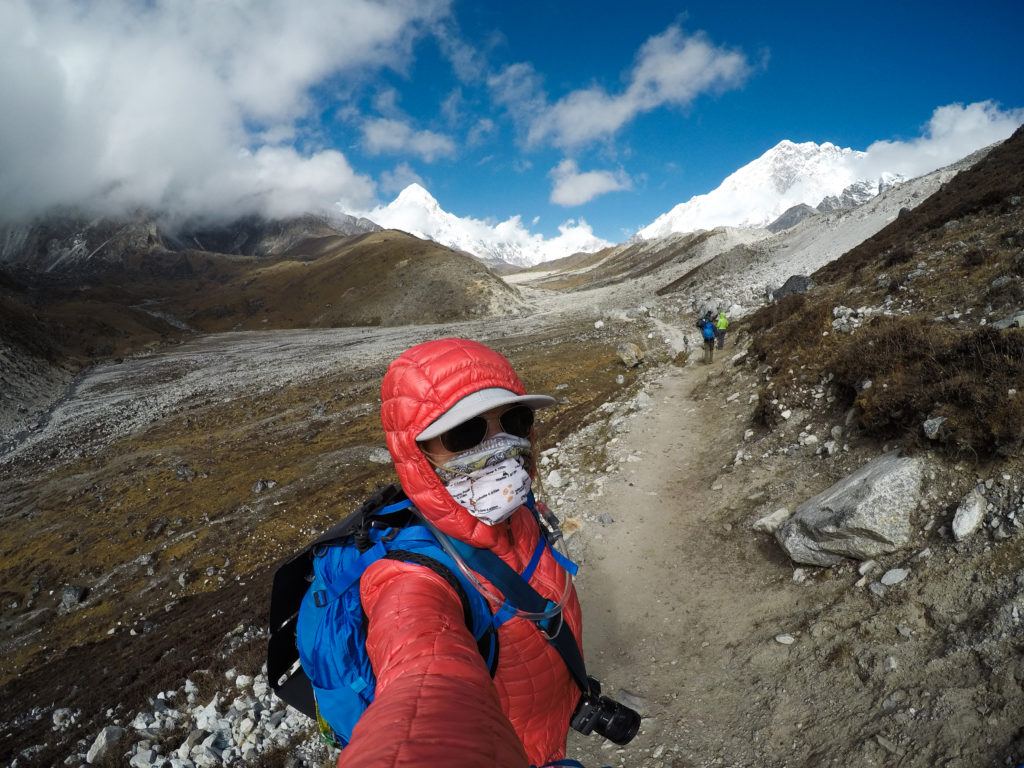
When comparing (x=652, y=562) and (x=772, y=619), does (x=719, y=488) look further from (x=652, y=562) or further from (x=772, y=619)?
(x=772, y=619)

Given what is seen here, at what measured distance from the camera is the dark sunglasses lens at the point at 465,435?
8.94ft

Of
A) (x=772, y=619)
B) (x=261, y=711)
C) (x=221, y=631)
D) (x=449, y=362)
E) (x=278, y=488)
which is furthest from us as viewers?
(x=278, y=488)

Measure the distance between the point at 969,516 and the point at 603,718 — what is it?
4.79 m

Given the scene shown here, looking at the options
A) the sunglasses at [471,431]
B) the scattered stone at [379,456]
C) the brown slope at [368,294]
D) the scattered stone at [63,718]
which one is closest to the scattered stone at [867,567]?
the sunglasses at [471,431]

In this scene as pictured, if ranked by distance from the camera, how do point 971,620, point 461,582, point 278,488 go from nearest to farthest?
point 461,582, point 971,620, point 278,488

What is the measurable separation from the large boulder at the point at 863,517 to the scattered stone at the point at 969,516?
1.71 ft

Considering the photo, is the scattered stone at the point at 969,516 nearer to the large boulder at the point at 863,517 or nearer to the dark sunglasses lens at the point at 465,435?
the large boulder at the point at 863,517

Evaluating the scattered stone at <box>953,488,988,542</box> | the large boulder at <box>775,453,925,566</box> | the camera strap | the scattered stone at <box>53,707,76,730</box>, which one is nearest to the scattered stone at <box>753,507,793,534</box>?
the large boulder at <box>775,453,925,566</box>

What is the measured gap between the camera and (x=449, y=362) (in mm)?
2686

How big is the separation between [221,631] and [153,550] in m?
7.13

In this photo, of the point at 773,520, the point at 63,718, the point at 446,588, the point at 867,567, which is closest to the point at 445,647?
the point at 446,588

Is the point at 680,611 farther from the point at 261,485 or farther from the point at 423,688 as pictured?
the point at 261,485

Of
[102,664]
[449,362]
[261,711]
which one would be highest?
[449,362]

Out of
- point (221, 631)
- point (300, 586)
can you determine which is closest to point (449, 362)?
point (300, 586)
